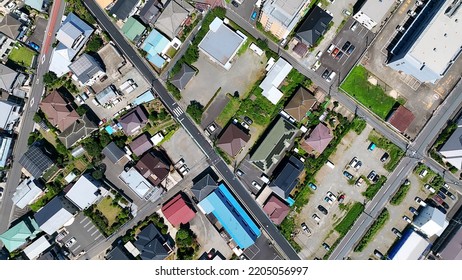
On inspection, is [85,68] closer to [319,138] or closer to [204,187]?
[204,187]

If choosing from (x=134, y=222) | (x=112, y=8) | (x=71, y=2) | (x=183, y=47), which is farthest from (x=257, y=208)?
(x=71, y=2)

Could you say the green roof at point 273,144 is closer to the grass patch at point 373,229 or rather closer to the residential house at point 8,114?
the grass patch at point 373,229

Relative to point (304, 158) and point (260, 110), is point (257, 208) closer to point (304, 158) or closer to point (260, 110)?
point (304, 158)

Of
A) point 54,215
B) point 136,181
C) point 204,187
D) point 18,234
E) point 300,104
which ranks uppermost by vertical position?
point 300,104

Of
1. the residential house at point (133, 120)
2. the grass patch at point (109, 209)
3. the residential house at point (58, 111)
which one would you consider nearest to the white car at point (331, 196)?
the residential house at point (133, 120)

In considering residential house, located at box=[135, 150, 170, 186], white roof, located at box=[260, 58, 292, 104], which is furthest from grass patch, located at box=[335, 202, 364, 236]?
residential house, located at box=[135, 150, 170, 186]

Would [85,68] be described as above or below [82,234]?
above

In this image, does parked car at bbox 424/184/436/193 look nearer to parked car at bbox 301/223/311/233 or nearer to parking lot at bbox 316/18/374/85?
parked car at bbox 301/223/311/233

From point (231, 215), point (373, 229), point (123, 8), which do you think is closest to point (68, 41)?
point (123, 8)
